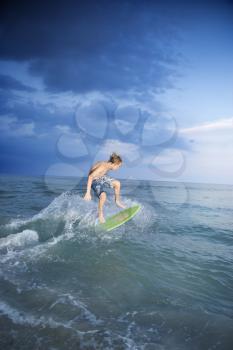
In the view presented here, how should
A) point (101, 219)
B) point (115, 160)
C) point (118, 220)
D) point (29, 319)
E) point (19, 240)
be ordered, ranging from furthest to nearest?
point (118, 220)
point (101, 219)
point (115, 160)
point (19, 240)
point (29, 319)

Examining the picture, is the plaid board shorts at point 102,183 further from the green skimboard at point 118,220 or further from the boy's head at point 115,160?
the green skimboard at point 118,220

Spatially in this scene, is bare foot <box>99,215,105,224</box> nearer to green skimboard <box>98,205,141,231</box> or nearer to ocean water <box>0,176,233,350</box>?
green skimboard <box>98,205,141,231</box>

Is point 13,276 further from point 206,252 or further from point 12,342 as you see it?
point 206,252

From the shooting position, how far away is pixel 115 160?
27.7 feet

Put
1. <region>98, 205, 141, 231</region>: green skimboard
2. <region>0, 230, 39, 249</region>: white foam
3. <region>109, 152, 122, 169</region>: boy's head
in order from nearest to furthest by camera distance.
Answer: <region>0, 230, 39, 249</region>: white foam
<region>109, 152, 122, 169</region>: boy's head
<region>98, 205, 141, 231</region>: green skimboard

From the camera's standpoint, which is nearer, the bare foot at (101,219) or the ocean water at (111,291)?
the ocean water at (111,291)

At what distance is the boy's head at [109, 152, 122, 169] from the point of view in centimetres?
841

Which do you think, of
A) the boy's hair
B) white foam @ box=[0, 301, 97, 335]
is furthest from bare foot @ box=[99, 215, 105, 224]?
white foam @ box=[0, 301, 97, 335]

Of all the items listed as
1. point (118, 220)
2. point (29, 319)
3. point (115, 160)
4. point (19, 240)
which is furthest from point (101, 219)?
point (29, 319)

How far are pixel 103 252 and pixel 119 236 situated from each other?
6.28 ft

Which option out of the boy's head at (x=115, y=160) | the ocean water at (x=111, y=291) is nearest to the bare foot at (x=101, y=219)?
the ocean water at (x=111, y=291)

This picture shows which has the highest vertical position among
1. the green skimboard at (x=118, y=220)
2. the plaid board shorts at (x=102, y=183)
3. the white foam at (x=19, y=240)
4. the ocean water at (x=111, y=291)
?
the plaid board shorts at (x=102, y=183)

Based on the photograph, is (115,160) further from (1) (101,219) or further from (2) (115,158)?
(1) (101,219)

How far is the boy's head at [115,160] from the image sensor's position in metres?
8.41
